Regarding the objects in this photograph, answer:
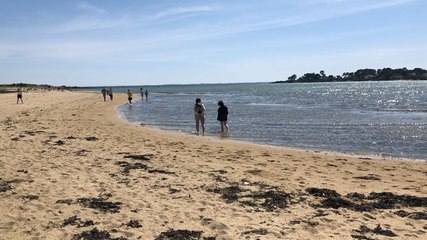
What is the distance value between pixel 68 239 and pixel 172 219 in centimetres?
158

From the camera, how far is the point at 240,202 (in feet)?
24.3

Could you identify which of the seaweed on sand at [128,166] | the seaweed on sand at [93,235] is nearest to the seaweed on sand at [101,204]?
the seaweed on sand at [93,235]

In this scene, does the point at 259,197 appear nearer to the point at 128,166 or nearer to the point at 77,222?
the point at 77,222

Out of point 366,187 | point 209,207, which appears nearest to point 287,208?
point 209,207

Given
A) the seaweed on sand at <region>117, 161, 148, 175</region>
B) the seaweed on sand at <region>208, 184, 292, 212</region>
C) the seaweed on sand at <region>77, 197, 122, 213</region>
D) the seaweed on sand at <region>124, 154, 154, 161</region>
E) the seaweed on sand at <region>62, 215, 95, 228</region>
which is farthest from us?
the seaweed on sand at <region>124, 154, 154, 161</region>

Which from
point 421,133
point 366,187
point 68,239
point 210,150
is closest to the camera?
point 68,239

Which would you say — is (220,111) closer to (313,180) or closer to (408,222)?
(313,180)

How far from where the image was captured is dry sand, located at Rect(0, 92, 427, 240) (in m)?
6.09

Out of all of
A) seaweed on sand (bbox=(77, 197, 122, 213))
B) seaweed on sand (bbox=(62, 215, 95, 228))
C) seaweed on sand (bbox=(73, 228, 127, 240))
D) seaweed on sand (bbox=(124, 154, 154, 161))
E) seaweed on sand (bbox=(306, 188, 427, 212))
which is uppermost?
seaweed on sand (bbox=(124, 154, 154, 161))

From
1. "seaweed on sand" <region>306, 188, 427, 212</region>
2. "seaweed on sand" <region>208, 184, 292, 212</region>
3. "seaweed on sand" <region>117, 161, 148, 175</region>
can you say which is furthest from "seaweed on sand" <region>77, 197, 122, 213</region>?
"seaweed on sand" <region>306, 188, 427, 212</region>

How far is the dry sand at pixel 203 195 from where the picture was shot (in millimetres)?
6090

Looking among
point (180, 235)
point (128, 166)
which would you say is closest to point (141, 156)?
point (128, 166)

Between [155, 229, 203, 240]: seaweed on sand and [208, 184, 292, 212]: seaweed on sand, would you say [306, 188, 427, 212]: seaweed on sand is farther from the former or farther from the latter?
[155, 229, 203, 240]: seaweed on sand

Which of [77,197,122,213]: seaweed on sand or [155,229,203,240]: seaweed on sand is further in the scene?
[77,197,122,213]: seaweed on sand
